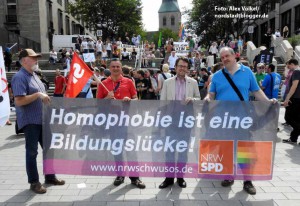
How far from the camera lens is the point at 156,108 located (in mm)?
4816

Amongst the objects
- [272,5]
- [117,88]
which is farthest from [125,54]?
[272,5]

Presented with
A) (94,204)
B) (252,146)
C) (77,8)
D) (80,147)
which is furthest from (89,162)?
(77,8)

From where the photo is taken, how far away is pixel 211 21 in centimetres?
4369

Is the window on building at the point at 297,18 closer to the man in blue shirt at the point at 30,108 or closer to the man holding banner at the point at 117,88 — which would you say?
the man holding banner at the point at 117,88

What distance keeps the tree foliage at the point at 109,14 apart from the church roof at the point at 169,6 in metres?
89.9

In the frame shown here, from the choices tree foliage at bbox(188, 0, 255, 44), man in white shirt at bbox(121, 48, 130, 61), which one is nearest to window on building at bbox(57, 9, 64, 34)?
tree foliage at bbox(188, 0, 255, 44)

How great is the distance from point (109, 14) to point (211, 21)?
43.9 ft

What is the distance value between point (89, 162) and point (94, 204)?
602 mm

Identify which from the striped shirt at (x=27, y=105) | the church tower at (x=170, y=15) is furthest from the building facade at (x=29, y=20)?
the church tower at (x=170, y=15)

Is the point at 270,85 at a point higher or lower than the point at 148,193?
higher

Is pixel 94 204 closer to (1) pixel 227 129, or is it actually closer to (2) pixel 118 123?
(2) pixel 118 123

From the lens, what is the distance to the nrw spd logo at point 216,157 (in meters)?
4.75

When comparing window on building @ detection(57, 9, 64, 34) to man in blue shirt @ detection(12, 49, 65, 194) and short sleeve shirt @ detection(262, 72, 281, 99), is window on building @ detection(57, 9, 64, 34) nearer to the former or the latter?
short sleeve shirt @ detection(262, 72, 281, 99)

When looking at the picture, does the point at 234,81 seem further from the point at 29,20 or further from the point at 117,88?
the point at 29,20
